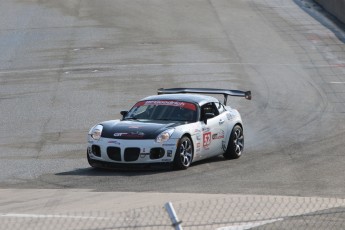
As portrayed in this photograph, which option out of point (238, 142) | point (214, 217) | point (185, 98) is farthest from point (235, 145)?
point (214, 217)

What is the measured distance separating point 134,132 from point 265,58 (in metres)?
16.9

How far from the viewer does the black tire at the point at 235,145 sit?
17.6 meters

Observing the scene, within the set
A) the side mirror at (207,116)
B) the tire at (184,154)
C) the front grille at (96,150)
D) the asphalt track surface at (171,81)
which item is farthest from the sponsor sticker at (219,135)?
the front grille at (96,150)

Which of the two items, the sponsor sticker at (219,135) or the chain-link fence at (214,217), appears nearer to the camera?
the chain-link fence at (214,217)

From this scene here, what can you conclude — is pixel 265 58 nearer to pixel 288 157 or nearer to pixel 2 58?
pixel 2 58

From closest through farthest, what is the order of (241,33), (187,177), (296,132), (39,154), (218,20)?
(187,177) < (39,154) < (296,132) < (241,33) < (218,20)

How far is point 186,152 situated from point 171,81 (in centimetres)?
1171

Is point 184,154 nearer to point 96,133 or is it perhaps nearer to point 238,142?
point 96,133

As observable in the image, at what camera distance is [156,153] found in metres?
15.8

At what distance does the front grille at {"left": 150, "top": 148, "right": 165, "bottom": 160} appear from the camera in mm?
15758

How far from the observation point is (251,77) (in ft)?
94.6

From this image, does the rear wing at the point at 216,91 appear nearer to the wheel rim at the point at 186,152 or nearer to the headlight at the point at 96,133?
the wheel rim at the point at 186,152

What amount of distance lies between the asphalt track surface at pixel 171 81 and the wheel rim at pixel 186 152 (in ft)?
0.62

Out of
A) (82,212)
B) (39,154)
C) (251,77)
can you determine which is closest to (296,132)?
(39,154)
